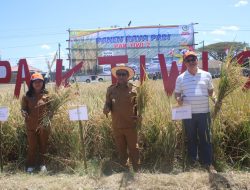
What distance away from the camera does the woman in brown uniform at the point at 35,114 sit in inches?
264

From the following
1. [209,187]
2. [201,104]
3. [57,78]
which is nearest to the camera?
[209,187]

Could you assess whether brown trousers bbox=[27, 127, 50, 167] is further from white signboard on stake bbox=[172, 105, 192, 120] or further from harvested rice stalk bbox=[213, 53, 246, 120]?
harvested rice stalk bbox=[213, 53, 246, 120]

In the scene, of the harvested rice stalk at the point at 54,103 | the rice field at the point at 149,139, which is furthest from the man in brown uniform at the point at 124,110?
the harvested rice stalk at the point at 54,103

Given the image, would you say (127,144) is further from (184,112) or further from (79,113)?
(184,112)

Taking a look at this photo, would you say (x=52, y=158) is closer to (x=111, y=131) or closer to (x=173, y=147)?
(x=111, y=131)

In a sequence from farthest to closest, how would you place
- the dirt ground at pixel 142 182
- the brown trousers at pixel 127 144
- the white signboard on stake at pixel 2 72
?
the white signboard on stake at pixel 2 72, the brown trousers at pixel 127 144, the dirt ground at pixel 142 182

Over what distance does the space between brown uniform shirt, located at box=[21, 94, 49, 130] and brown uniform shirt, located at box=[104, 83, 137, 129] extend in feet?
4.10

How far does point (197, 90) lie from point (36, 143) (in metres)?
2.89

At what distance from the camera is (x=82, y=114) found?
630cm

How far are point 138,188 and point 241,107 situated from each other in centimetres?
234

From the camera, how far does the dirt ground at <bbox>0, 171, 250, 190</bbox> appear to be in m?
5.62

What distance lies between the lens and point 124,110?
607 centimetres

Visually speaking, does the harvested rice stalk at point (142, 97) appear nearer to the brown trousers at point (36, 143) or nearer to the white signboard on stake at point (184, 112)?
the white signboard on stake at point (184, 112)

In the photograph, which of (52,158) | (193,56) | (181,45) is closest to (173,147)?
(193,56)
